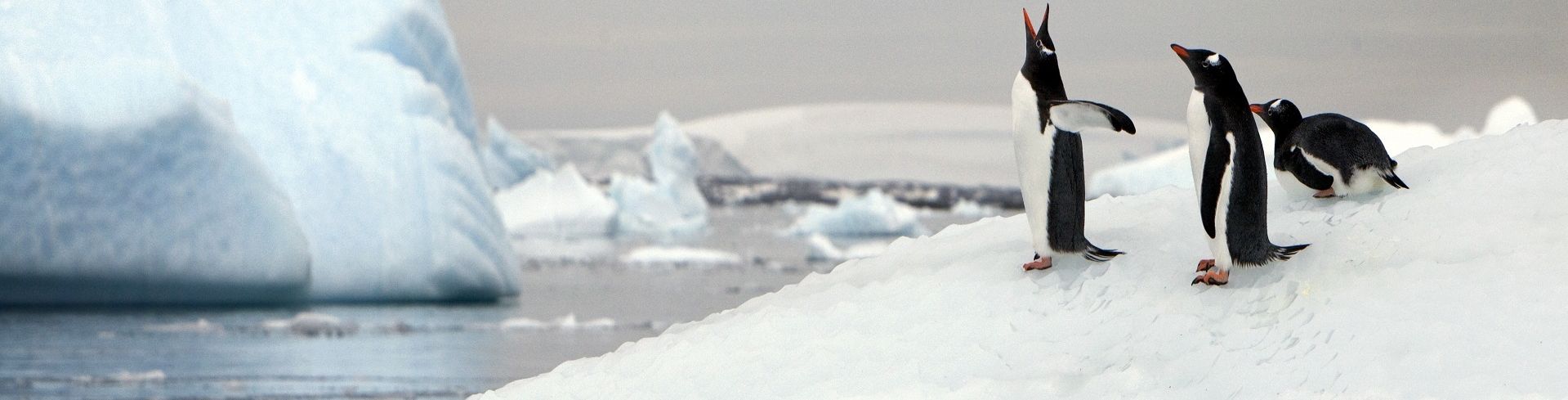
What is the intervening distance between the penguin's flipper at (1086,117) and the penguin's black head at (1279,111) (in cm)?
63

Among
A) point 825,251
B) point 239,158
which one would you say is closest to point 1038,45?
point 239,158

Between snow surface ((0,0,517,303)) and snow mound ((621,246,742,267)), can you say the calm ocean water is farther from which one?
snow mound ((621,246,742,267))

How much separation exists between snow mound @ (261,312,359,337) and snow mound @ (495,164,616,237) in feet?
61.5

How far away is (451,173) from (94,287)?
317cm

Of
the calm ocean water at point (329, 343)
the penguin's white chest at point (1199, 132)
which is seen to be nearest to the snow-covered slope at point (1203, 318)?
the penguin's white chest at point (1199, 132)

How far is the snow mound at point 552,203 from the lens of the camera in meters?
30.0

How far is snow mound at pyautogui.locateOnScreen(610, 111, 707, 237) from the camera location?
102 feet

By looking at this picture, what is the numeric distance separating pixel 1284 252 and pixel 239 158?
9.72 m

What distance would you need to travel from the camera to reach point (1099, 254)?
3.57 m

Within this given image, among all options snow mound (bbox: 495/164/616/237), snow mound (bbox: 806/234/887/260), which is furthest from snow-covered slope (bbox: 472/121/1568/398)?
snow mound (bbox: 495/164/616/237)

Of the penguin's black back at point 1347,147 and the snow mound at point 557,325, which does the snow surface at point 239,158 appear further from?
the penguin's black back at point 1347,147

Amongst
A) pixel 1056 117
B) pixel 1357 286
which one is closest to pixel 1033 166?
pixel 1056 117

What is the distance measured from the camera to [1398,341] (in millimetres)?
2918

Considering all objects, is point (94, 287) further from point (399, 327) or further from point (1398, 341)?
point (1398, 341)
